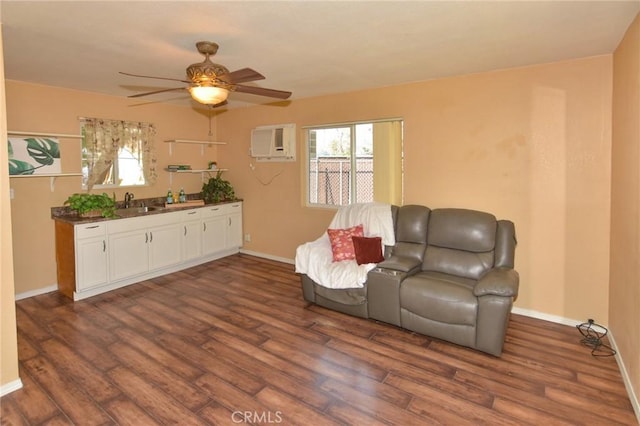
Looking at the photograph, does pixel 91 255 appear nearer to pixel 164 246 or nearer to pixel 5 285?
pixel 164 246

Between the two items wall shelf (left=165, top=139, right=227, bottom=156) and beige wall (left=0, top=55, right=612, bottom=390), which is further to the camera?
wall shelf (left=165, top=139, right=227, bottom=156)

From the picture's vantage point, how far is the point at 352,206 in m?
4.25

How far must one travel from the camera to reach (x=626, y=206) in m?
2.64

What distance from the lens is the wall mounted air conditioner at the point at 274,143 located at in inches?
207

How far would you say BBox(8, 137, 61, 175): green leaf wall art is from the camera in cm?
396

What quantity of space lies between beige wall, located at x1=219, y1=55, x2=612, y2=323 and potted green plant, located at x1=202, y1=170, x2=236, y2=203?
8.54 ft

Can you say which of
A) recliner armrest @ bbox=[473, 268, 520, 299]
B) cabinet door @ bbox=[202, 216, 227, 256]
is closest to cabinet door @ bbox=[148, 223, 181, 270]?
cabinet door @ bbox=[202, 216, 227, 256]

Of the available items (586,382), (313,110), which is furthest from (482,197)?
(313,110)

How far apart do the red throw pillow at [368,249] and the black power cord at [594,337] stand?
1867mm

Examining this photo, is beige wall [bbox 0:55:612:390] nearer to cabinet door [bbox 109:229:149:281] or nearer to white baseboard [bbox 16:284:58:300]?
white baseboard [bbox 16:284:58:300]

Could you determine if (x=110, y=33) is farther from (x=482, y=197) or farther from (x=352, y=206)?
(x=482, y=197)

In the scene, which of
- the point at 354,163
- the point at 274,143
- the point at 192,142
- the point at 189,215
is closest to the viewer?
the point at 354,163

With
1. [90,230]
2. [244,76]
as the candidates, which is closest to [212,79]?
[244,76]

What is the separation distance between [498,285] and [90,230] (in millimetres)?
4173
